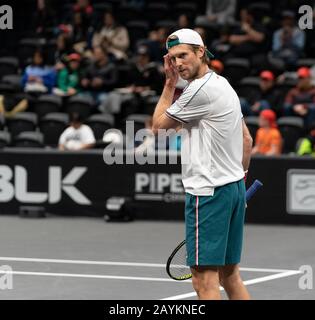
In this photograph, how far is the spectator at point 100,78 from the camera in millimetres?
21203

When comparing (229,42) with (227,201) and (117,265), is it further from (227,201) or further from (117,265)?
(227,201)

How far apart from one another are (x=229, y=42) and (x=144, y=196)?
20.0ft

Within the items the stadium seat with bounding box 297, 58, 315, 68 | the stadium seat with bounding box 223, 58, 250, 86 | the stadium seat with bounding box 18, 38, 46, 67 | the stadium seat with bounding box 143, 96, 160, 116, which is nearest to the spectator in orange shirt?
the stadium seat with bounding box 143, 96, 160, 116

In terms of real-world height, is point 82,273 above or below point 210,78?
below

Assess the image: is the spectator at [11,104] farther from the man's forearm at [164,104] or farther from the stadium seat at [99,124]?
the man's forearm at [164,104]

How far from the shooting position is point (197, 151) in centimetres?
757

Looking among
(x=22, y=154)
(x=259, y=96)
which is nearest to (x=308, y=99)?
(x=259, y=96)

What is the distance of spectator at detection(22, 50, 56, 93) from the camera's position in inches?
859

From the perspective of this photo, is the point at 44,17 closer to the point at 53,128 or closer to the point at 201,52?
the point at 53,128

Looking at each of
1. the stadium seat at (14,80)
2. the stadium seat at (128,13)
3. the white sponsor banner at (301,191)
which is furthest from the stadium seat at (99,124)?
the stadium seat at (128,13)

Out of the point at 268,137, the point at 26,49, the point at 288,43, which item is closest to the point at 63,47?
the point at 26,49

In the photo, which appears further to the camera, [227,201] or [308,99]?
[308,99]

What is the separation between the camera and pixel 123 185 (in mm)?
16938
